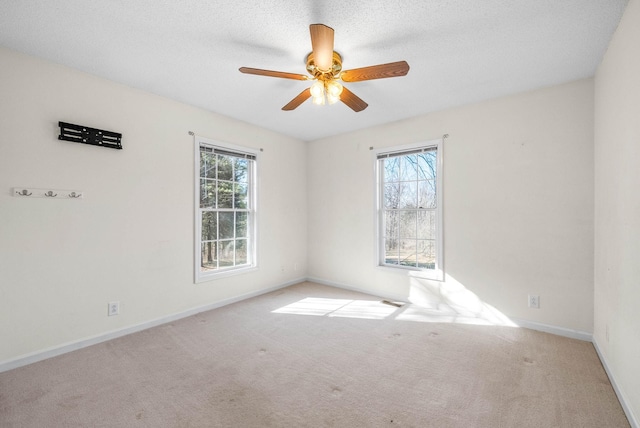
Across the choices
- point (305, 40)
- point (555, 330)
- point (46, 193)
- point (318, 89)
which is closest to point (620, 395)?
point (555, 330)

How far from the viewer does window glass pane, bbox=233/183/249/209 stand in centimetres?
410

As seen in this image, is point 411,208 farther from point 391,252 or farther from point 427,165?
point 391,252

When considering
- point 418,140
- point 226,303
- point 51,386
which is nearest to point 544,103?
point 418,140

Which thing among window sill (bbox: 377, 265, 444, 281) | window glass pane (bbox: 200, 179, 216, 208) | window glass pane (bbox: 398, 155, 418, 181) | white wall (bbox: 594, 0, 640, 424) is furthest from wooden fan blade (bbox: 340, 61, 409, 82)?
window sill (bbox: 377, 265, 444, 281)

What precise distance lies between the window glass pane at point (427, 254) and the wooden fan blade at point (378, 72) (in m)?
2.48

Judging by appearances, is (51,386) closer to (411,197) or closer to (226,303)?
(226,303)

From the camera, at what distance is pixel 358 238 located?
4500 mm

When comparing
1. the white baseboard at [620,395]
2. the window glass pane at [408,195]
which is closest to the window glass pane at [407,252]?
the window glass pane at [408,195]

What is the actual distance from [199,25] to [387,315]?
343 centimetres

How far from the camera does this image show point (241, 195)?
13.7ft

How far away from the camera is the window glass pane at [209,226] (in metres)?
3.70

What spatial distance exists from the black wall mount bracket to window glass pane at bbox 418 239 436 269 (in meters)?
3.80

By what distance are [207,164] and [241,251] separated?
1339 mm

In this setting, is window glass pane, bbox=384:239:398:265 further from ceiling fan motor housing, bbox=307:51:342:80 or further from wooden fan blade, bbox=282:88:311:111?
ceiling fan motor housing, bbox=307:51:342:80
